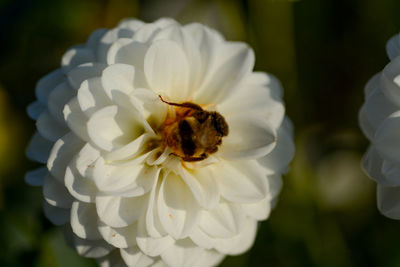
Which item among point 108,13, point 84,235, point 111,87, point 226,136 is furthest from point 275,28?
point 84,235

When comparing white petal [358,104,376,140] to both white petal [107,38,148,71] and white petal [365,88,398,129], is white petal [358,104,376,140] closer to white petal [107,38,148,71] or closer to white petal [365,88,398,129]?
white petal [365,88,398,129]

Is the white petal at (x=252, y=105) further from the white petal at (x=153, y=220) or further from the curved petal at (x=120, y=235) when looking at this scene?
the curved petal at (x=120, y=235)

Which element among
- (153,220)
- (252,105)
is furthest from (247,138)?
(153,220)

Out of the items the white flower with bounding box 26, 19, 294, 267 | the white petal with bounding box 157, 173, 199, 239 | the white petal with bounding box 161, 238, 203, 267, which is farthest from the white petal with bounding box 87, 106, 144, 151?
the white petal with bounding box 161, 238, 203, 267

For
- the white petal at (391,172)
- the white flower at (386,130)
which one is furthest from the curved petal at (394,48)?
the white petal at (391,172)

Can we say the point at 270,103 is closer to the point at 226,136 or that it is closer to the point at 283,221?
the point at 226,136
